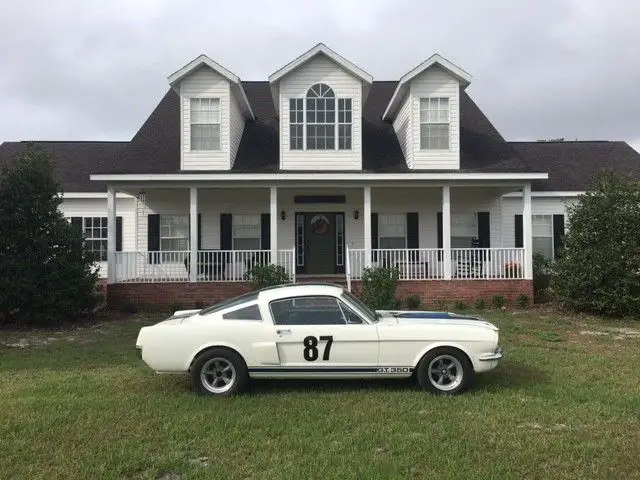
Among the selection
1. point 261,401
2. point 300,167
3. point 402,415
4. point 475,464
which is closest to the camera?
point 475,464

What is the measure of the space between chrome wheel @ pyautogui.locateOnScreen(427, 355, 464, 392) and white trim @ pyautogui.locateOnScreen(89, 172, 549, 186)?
941 centimetres

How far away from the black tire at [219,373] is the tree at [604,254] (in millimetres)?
10079

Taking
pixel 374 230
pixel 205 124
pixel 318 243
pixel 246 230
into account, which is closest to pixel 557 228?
pixel 374 230

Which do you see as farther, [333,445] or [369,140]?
[369,140]

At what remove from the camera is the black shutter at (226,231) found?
58.7ft

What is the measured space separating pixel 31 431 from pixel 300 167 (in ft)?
38.8

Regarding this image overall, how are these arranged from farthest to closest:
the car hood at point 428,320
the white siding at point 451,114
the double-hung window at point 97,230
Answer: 1. the double-hung window at point 97,230
2. the white siding at point 451,114
3. the car hood at point 428,320

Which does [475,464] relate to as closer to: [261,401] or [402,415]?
[402,415]

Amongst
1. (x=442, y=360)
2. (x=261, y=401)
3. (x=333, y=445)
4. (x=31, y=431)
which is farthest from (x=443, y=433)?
(x=31, y=431)

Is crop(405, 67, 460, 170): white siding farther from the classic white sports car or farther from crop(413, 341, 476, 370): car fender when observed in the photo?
crop(413, 341, 476, 370): car fender

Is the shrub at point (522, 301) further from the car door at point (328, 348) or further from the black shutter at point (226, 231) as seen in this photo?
the car door at point (328, 348)

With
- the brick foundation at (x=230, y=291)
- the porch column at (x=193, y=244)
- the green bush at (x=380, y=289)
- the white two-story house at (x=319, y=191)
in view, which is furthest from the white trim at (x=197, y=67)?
the green bush at (x=380, y=289)

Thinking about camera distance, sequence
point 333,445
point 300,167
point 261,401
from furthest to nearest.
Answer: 1. point 300,167
2. point 261,401
3. point 333,445

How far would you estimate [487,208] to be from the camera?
18203 millimetres
